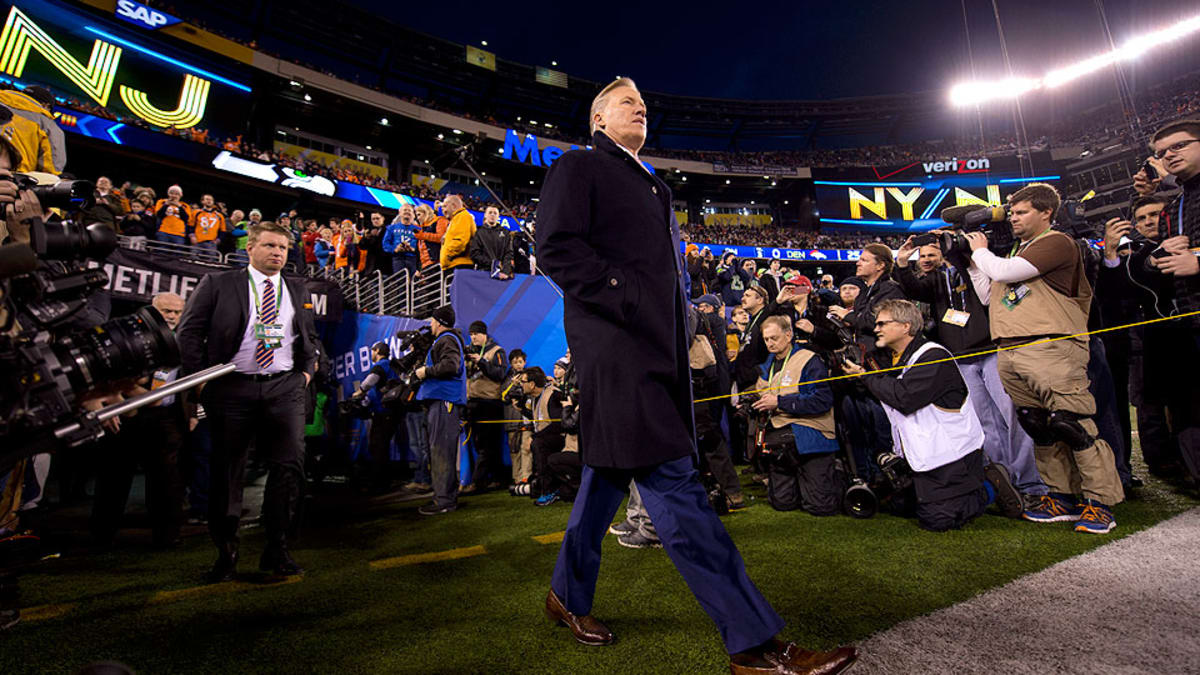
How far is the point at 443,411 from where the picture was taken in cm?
515

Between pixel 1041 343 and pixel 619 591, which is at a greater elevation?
pixel 1041 343

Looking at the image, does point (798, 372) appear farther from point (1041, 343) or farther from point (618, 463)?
point (618, 463)

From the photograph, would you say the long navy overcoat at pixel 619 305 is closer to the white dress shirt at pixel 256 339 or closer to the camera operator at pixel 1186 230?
the white dress shirt at pixel 256 339

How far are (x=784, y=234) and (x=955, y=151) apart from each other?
13.5m

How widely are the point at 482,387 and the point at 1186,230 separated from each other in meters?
6.25

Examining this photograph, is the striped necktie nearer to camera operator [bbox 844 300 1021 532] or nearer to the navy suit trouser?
the navy suit trouser

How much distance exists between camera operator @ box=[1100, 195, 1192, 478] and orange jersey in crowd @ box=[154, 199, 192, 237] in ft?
44.3

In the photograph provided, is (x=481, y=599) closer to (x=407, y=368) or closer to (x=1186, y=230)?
(x=1186, y=230)

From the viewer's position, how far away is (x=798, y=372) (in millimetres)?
4297

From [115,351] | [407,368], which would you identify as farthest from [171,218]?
[115,351]

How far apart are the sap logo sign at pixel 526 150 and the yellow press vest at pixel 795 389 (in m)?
27.2

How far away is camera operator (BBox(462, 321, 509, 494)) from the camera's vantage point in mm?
6571

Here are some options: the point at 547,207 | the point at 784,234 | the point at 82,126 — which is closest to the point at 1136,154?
the point at 784,234

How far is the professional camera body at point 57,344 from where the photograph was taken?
1107 mm
